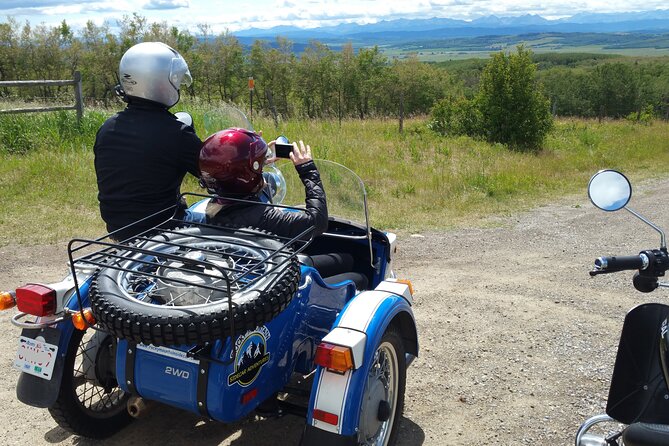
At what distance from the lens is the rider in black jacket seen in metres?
3.33

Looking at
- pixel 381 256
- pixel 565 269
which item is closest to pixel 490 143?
pixel 565 269

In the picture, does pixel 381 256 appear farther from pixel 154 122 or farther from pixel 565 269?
pixel 565 269

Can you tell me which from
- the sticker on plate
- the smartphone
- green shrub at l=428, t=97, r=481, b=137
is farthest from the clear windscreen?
green shrub at l=428, t=97, r=481, b=137

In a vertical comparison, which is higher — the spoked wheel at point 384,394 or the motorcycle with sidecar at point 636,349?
the motorcycle with sidecar at point 636,349

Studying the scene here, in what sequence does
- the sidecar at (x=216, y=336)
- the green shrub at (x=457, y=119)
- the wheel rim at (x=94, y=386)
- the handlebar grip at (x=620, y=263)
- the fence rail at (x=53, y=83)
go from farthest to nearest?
the green shrub at (x=457, y=119), the fence rail at (x=53, y=83), the wheel rim at (x=94, y=386), the handlebar grip at (x=620, y=263), the sidecar at (x=216, y=336)

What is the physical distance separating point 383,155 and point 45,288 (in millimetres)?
10893

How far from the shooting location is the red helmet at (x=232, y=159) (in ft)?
9.65

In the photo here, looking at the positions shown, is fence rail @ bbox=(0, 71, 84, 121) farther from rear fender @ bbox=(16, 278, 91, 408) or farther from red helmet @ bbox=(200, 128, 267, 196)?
red helmet @ bbox=(200, 128, 267, 196)

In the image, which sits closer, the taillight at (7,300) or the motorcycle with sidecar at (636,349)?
the motorcycle with sidecar at (636,349)

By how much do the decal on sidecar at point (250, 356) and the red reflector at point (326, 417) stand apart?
1.01 feet

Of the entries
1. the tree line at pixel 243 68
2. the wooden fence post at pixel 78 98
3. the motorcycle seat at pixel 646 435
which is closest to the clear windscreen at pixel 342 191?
the motorcycle seat at pixel 646 435

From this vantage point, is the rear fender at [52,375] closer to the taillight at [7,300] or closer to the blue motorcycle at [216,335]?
the blue motorcycle at [216,335]

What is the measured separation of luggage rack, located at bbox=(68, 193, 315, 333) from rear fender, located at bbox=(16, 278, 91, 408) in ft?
1.19

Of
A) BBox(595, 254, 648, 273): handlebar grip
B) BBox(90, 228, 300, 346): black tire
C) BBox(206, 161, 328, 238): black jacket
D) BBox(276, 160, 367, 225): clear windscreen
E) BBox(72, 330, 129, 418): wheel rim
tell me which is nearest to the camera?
BBox(90, 228, 300, 346): black tire
